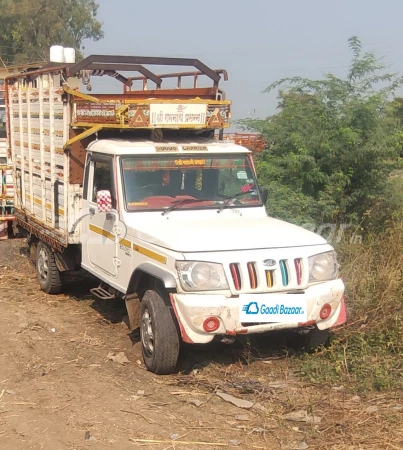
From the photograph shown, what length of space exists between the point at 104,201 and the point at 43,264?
2822 millimetres

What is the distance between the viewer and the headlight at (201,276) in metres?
5.27

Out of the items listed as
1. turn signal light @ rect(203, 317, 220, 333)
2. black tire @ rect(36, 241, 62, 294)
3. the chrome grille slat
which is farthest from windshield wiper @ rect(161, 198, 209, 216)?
black tire @ rect(36, 241, 62, 294)

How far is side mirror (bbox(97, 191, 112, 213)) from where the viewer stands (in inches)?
252

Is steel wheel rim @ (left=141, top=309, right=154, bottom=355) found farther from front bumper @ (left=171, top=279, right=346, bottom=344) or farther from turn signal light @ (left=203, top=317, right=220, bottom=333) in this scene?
turn signal light @ (left=203, top=317, right=220, bottom=333)

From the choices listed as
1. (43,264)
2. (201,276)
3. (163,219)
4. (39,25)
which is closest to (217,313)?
(201,276)

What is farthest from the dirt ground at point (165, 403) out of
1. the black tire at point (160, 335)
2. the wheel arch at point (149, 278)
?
the wheel arch at point (149, 278)

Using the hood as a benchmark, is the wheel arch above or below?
below

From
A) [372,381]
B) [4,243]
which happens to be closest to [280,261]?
[372,381]

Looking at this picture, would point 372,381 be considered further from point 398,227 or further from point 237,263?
point 398,227

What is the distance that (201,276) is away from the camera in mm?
5281

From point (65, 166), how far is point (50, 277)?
1721 mm

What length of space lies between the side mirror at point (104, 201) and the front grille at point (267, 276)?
1689mm

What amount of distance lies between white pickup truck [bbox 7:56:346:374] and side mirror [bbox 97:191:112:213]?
1cm

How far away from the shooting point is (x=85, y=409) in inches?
194
